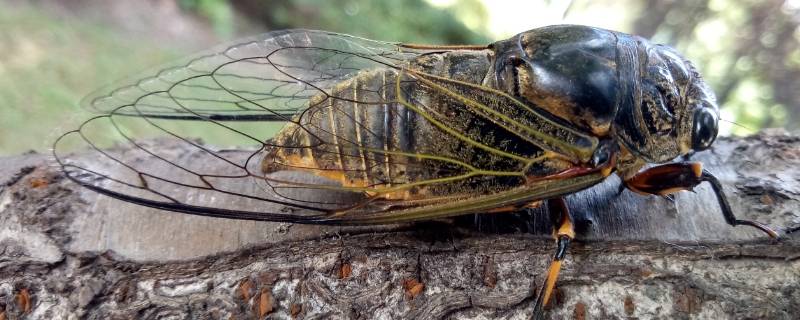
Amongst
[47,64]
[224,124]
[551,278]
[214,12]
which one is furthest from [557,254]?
[214,12]

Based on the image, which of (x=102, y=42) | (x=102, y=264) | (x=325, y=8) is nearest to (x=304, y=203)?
(x=102, y=264)

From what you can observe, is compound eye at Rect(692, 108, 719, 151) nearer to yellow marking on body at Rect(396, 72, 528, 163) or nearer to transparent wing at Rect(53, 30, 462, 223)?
yellow marking on body at Rect(396, 72, 528, 163)

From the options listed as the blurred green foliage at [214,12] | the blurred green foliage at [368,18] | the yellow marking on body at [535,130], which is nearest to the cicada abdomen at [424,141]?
the yellow marking on body at [535,130]

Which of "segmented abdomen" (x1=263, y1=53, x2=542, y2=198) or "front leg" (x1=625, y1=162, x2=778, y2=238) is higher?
"segmented abdomen" (x1=263, y1=53, x2=542, y2=198)

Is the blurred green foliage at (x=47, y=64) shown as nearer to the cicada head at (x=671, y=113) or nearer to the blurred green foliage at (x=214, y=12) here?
the blurred green foliage at (x=214, y=12)

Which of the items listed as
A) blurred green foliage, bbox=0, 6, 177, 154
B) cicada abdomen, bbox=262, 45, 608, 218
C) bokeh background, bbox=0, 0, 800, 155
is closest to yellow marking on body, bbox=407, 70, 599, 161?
cicada abdomen, bbox=262, 45, 608, 218

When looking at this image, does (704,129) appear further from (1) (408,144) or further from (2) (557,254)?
(1) (408,144)
